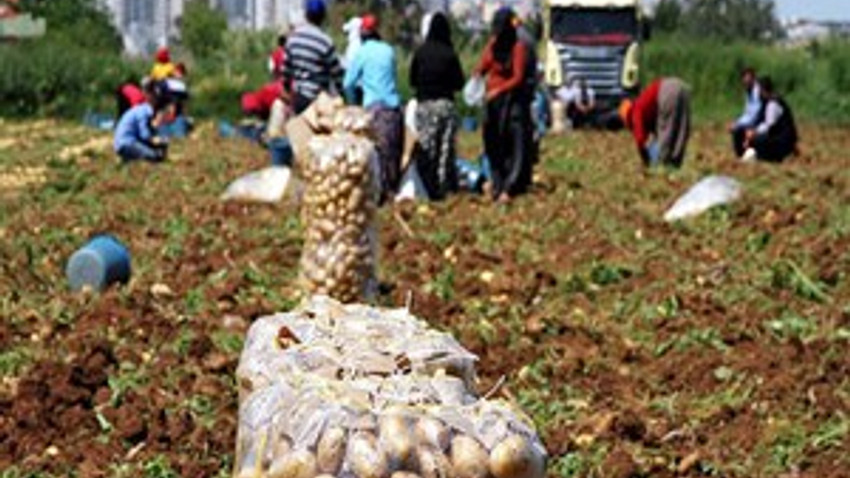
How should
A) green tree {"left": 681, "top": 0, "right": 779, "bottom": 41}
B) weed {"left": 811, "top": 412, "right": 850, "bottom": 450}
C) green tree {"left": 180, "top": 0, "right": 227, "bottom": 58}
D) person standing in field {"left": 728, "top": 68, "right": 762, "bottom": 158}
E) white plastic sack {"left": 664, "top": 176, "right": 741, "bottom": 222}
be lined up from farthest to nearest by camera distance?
green tree {"left": 681, "top": 0, "right": 779, "bottom": 41} → green tree {"left": 180, "top": 0, "right": 227, "bottom": 58} → person standing in field {"left": 728, "top": 68, "right": 762, "bottom": 158} → white plastic sack {"left": 664, "top": 176, "right": 741, "bottom": 222} → weed {"left": 811, "top": 412, "right": 850, "bottom": 450}

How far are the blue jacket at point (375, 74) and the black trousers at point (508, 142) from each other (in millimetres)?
1008

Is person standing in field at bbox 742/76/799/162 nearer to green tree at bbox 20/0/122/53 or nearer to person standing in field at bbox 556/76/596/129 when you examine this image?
person standing in field at bbox 556/76/596/129

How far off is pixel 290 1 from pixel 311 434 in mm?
80560

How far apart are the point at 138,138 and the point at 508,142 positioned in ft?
15.4

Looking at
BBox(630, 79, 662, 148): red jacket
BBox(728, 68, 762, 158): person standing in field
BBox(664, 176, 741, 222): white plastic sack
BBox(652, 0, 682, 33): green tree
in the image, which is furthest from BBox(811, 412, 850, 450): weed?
BBox(652, 0, 682, 33): green tree

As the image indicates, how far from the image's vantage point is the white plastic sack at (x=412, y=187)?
41.5 ft

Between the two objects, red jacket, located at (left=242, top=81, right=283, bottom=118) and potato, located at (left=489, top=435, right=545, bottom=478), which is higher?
potato, located at (left=489, top=435, right=545, bottom=478)

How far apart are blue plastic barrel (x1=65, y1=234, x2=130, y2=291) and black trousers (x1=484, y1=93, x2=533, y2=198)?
15.5 feet

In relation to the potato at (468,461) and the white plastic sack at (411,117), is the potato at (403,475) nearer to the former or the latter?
the potato at (468,461)

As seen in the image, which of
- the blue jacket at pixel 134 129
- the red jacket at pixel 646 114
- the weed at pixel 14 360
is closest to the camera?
the weed at pixel 14 360

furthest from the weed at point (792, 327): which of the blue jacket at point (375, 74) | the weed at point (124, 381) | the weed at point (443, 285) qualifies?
the blue jacket at point (375, 74)

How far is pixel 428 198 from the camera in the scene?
1294 cm

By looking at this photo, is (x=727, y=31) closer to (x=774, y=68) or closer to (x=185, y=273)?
(x=774, y=68)

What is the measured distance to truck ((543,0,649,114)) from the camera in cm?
3081
